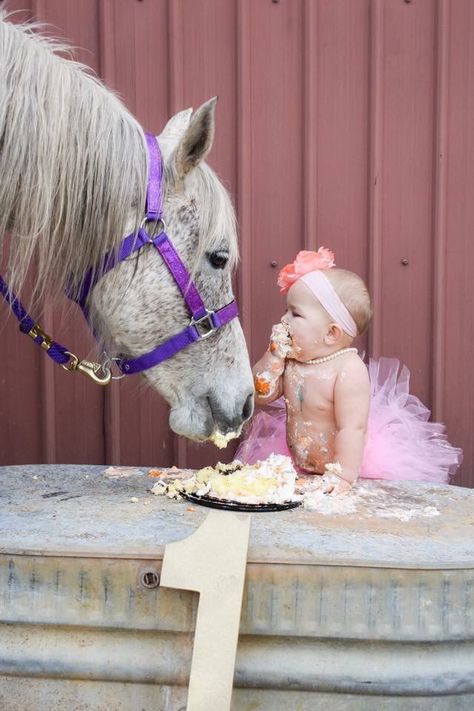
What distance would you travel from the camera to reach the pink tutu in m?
2.19

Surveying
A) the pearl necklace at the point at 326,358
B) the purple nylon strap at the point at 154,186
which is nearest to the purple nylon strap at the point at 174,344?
the purple nylon strap at the point at 154,186

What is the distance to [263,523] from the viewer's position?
5.15 ft

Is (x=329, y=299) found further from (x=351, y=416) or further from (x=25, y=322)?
(x=25, y=322)

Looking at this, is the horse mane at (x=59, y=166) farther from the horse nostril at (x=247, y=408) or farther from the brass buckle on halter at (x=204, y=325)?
the horse nostril at (x=247, y=408)

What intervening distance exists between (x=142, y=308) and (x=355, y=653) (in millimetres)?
829

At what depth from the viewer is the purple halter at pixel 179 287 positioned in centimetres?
164

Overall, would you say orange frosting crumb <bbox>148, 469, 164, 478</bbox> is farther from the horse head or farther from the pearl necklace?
the pearl necklace

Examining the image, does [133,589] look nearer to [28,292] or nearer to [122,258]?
[122,258]

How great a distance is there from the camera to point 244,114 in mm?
2584

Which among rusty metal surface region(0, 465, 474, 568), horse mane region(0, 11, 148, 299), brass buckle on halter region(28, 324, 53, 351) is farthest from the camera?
brass buckle on halter region(28, 324, 53, 351)

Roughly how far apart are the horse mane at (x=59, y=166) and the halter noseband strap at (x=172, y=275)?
0.02 metres

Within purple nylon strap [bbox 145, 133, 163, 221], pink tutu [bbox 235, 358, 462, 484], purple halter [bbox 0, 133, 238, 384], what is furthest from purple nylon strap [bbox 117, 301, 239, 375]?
pink tutu [bbox 235, 358, 462, 484]

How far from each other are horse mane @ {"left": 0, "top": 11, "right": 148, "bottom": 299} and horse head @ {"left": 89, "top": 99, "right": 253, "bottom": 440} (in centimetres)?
8

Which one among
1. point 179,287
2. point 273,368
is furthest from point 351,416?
point 179,287
